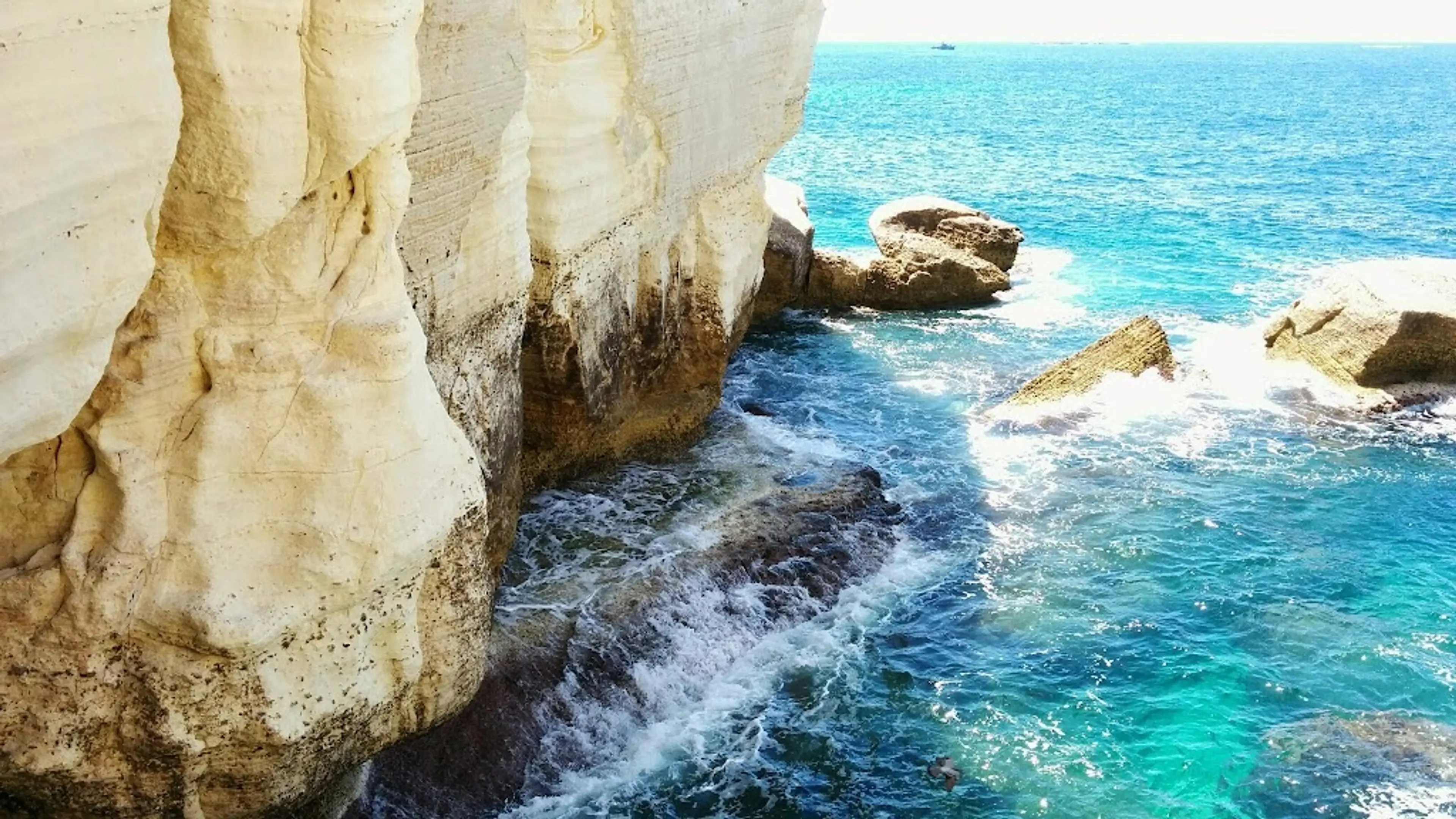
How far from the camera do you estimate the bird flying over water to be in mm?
11539

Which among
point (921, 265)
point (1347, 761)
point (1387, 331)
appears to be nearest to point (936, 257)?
point (921, 265)

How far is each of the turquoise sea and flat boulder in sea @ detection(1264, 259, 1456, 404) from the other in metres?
0.53

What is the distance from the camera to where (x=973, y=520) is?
16484 mm

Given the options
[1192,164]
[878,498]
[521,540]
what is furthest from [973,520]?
[1192,164]

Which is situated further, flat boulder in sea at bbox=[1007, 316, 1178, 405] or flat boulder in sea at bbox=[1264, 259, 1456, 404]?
flat boulder in sea at bbox=[1007, 316, 1178, 405]

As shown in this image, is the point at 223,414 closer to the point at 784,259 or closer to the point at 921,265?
the point at 784,259

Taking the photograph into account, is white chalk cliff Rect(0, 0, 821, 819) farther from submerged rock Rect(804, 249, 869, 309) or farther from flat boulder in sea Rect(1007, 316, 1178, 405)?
submerged rock Rect(804, 249, 869, 309)

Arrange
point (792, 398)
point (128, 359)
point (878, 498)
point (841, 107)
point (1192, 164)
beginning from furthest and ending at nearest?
point (841, 107), point (1192, 164), point (792, 398), point (878, 498), point (128, 359)

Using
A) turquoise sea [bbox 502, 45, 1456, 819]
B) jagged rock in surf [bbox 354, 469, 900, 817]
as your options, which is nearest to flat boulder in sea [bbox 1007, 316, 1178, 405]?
turquoise sea [bbox 502, 45, 1456, 819]

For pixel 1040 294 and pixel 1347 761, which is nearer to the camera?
pixel 1347 761

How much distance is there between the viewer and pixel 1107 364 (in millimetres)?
21234

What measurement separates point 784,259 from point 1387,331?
9.98m

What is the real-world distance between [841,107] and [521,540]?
218 ft

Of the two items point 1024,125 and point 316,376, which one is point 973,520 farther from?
point 1024,125
